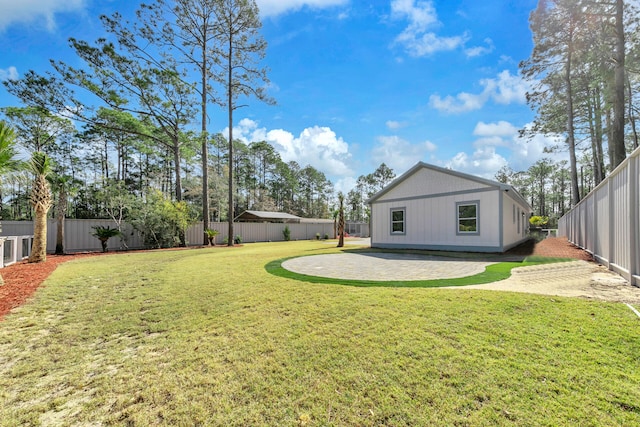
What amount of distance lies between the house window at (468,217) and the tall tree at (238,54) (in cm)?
1304

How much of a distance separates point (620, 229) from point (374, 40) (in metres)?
9.53

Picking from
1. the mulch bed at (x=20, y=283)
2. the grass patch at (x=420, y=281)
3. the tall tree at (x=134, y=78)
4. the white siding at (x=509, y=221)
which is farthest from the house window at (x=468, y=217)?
the tall tree at (x=134, y=78)

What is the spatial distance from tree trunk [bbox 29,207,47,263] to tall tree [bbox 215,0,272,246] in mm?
8753

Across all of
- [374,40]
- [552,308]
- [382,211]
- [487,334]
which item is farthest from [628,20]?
[487,334]

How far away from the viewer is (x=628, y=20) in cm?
1315

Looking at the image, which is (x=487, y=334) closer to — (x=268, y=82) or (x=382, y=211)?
(x=382, y=211)

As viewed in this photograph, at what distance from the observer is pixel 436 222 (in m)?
11.7

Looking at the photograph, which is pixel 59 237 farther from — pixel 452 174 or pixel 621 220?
pixel 621 220

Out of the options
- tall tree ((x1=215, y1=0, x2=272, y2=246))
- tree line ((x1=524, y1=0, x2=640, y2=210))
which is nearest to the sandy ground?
tree line ((x1=524, y1=0, x2=640, y2=210))

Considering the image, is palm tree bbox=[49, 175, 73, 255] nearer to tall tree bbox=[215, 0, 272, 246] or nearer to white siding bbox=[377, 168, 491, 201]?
tall tree bbox=[215, 0, 272, 246]

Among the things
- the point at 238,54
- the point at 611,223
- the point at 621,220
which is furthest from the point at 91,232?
the point at 611,223

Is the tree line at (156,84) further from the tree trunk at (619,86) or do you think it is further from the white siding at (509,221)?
the tree trunk at (619,86)

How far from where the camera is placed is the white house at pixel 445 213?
10320 mm

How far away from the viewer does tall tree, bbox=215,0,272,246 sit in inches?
645
